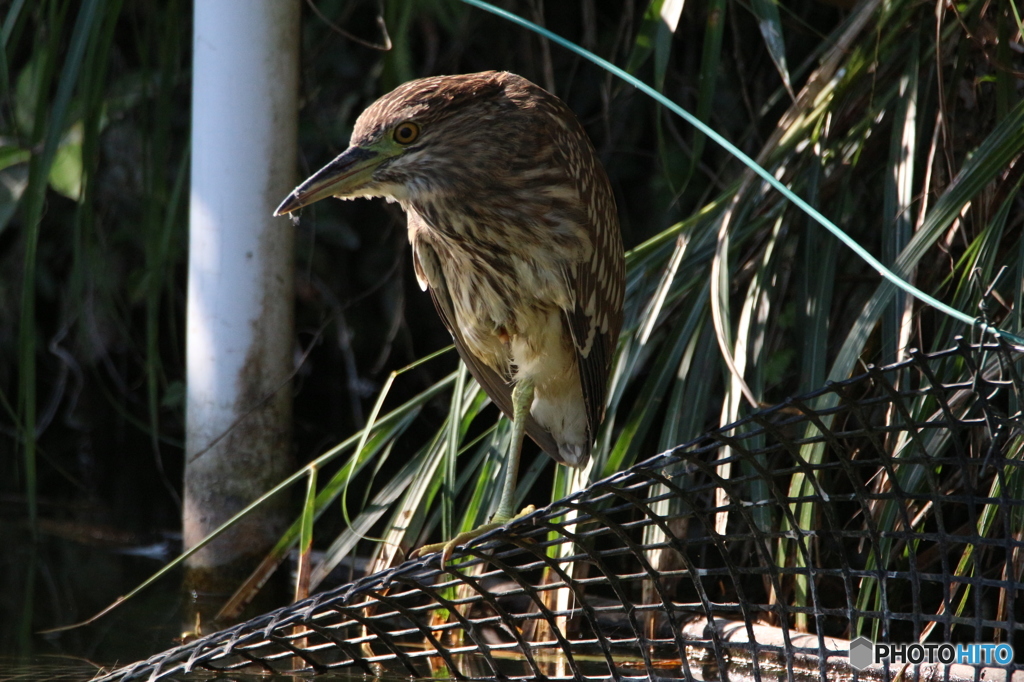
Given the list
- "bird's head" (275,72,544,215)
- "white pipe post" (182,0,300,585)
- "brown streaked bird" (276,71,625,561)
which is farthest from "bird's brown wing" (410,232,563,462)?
"white pipe post" (182,0,300,585)

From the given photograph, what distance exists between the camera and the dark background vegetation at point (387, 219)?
7.52 feet

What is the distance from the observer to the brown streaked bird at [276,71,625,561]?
5.92 feet

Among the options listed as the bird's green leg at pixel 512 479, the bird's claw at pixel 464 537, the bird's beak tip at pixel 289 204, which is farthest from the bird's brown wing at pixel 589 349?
the bird's beak tip at pixel 289 204

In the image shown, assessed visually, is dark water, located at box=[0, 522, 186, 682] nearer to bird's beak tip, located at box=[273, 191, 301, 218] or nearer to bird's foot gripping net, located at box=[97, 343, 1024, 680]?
bird's foot gripping net, located at box=[97, 343, 1024, 680]

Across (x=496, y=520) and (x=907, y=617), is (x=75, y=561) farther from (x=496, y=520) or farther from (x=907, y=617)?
(x=907, y=617)

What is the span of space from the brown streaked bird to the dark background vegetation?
0.70ft

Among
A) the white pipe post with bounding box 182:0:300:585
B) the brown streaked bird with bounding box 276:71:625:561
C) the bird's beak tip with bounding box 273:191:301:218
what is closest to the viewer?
the bird's beak tip with bounding box 273:191:301:218

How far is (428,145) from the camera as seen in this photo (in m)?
1.82

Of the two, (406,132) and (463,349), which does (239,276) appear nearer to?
(463,349)

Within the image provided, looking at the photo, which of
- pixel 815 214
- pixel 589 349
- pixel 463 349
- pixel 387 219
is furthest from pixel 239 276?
pixel 815 214

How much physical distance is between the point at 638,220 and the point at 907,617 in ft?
7.75

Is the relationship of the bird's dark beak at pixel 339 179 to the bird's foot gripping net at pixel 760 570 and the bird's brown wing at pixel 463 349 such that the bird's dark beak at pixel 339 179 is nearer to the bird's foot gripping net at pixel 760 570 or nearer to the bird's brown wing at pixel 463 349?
the bird's brown wing at pixel 463 349

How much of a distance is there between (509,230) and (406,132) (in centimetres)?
27

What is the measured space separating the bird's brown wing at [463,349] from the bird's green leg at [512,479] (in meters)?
0.05
